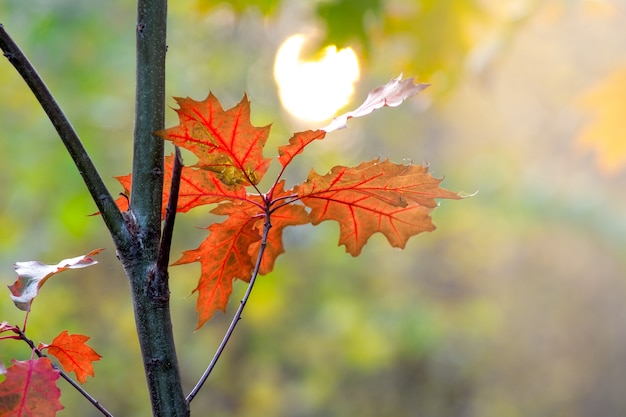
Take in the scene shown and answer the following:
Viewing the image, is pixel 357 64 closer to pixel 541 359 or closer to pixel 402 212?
pixel 402 212

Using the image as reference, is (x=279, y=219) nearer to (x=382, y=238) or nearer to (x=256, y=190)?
(x=256, y=190)

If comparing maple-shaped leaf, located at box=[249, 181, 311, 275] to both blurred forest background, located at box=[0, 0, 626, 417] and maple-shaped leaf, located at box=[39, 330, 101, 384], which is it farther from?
blurred forest background, located at box=[0, 0, 626, 417]

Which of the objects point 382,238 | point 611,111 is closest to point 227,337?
point 611,111

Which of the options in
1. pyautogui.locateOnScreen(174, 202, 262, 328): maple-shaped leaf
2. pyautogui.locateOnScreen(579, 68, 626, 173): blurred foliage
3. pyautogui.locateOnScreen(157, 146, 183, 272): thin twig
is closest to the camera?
pyautogui.locateOnScreen(157, 146, 183, 272): thin twig

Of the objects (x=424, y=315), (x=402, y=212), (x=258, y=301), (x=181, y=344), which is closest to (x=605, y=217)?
(x=424, y=315)

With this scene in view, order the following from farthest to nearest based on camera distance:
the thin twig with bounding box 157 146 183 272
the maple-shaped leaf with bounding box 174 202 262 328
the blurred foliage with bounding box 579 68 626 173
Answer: the blurred foliage with bounding box 579 68 626 173 → the maple-shaped leaf with bounding box 174 202 262 328 → the thin twig with bounding box 157 146 183 272

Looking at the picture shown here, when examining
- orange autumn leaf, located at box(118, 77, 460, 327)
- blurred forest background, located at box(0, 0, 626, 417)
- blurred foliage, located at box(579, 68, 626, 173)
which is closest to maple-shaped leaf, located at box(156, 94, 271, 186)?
orange autumn leaf, located at box(118, 77, 460, 327)
